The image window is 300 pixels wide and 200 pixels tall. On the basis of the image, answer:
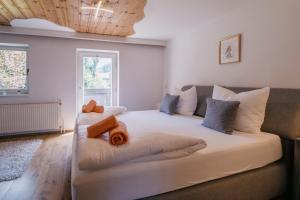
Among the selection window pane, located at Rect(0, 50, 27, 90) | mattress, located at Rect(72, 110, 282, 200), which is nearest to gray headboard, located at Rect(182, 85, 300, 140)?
mattress, located at Rect(72, 110, 282, 200)

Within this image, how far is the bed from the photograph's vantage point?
1.20 metres

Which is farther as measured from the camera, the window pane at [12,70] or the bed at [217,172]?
the window pane at [12,70]

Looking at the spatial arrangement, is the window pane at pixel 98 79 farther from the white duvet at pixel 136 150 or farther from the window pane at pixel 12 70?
the white duvet at pixel 136 150

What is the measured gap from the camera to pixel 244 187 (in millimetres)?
1589

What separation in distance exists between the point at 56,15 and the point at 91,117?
1.79 metres

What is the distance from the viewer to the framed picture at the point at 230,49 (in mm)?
2746

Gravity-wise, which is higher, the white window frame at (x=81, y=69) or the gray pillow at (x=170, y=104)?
the white window frame at (x=81, y=69)

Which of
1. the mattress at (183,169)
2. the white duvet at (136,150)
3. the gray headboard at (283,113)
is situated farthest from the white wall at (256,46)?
the white duvet at (136,150)

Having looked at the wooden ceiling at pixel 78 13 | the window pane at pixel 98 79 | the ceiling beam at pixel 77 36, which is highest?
the wooden ceiling at pixel 78 13

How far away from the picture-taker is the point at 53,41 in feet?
13.3

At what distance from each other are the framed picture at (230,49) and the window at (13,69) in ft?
12.4

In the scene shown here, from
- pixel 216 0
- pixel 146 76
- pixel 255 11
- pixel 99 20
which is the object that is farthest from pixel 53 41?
pixel 255 11

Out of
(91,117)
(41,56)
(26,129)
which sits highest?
(41,56)

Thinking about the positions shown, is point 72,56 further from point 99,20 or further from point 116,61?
point 99,20
